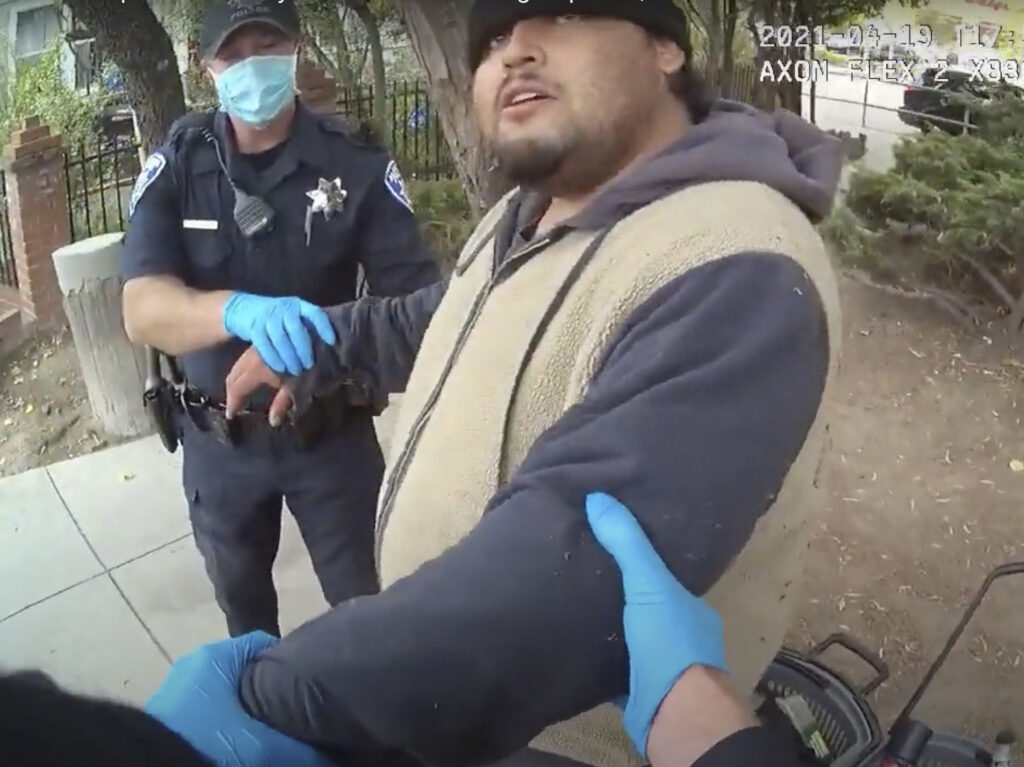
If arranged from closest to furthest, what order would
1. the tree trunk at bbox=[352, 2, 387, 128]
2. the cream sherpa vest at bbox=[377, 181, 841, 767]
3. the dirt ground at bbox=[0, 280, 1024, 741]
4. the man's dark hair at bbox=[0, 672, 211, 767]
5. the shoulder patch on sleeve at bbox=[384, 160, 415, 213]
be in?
the man's dark hair at bbox=[0, 672, 211, 767] → the cream sherpa vest at bbox=[377, 181, 841, 767] → the shoulder patch on sleeve at bbox=[384, 160, 415, 213] → the dirt ground at bbox=[0, 280, 1024, 741] → the tree trunk at bbox=[352, 2, 387, 128]

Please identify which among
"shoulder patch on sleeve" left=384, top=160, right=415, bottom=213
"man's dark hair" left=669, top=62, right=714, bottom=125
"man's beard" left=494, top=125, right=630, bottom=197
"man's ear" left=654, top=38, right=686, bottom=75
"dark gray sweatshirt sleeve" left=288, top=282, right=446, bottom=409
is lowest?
"dark gray sweatshirt sleeve" left=288, top=282, right=446, bottom=409

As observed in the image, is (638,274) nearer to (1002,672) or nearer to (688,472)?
(688,472)

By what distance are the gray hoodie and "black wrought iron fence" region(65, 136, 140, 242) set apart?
689 centimetres

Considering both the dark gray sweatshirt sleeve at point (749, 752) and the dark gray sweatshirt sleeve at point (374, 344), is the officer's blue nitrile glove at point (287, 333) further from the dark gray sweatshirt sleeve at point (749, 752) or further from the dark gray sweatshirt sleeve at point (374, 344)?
the dark gray sweatshirt sleeve at point (749, 752)

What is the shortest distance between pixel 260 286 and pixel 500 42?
121 centimetres

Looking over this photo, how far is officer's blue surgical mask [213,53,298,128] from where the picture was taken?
7.86 ft

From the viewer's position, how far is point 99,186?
756cm

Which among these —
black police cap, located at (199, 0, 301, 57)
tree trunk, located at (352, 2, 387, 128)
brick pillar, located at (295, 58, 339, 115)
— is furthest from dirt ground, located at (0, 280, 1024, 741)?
tree trunk, located at (352, 2, 387, 128)

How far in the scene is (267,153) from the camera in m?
2.48

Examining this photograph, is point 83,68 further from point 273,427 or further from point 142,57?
point 273,427

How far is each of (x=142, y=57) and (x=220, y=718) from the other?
501cm

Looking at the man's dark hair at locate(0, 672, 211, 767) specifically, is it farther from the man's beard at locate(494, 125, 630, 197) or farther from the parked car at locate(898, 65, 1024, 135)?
the parked car at locate(898, 65, 1024, 135)

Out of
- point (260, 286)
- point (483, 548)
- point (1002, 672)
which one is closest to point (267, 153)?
point (260, 286)

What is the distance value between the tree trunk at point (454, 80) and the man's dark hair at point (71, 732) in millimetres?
2534
